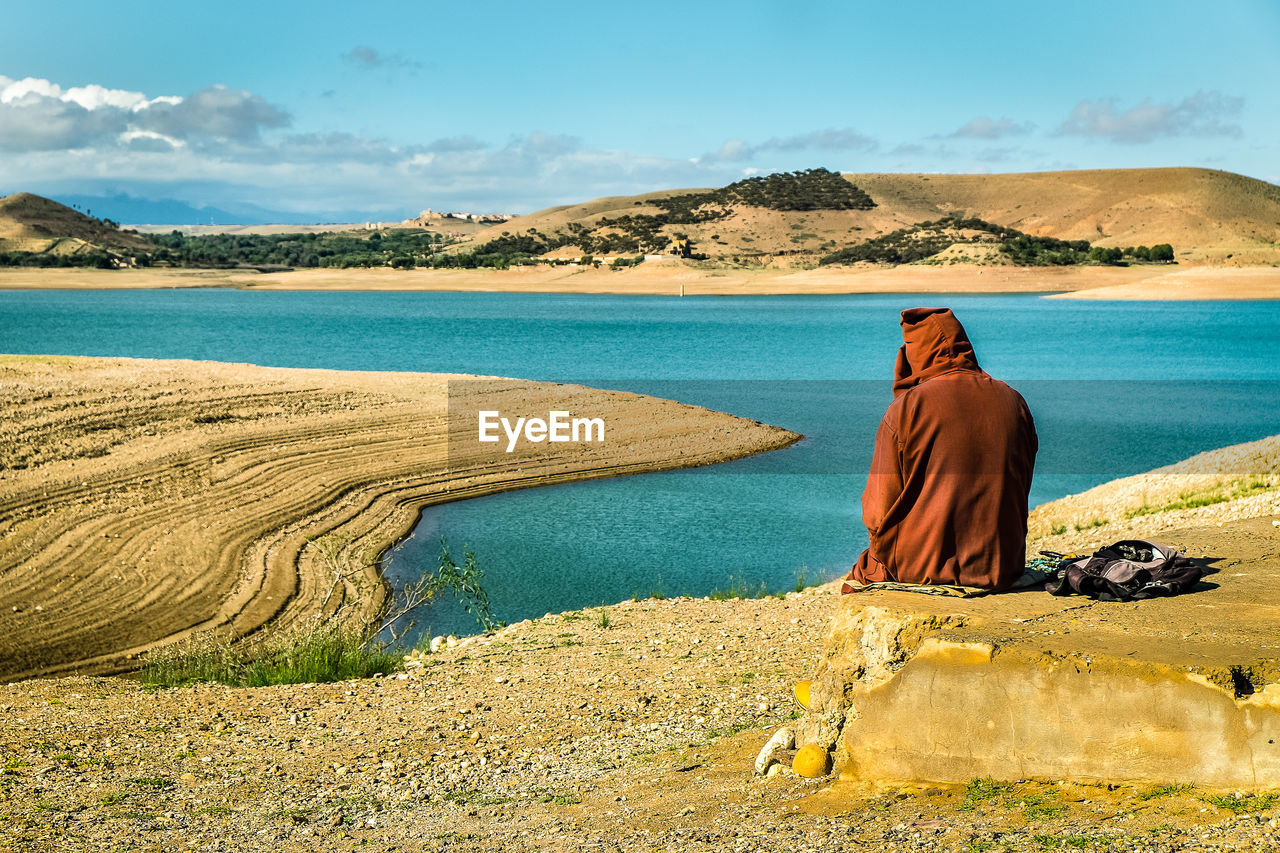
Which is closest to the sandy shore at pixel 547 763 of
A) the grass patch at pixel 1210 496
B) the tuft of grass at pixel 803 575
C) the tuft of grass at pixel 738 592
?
the grass patch at pixel 1210 496

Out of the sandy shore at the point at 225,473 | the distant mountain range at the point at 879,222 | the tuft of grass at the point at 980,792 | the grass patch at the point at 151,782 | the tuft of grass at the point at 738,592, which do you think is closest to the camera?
the tuft of grass at the point at 980,792

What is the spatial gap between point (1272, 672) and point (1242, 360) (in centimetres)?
4252

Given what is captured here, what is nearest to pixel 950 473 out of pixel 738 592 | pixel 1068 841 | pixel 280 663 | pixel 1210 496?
pixel 1068 841

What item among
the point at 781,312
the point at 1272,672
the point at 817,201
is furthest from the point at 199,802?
the point at 817,201

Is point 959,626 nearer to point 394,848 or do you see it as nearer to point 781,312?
point 394,848

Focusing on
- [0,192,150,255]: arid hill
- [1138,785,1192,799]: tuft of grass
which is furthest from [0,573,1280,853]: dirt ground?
[0,192,150,255]: arid hill

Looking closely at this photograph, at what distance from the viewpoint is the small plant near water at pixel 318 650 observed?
7223mm

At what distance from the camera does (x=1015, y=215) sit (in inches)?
5074

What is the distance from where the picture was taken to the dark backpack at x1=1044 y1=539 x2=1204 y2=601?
177 inches

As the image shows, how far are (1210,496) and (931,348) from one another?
795 centimetres

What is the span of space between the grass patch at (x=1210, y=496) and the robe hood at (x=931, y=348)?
24.4 feet

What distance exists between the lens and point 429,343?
44438 mm

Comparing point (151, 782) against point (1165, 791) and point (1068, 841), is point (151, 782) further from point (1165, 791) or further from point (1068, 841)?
point (1165, 791)

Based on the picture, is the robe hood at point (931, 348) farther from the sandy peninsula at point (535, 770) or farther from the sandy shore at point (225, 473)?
the sandy shore at point (225, 473)
